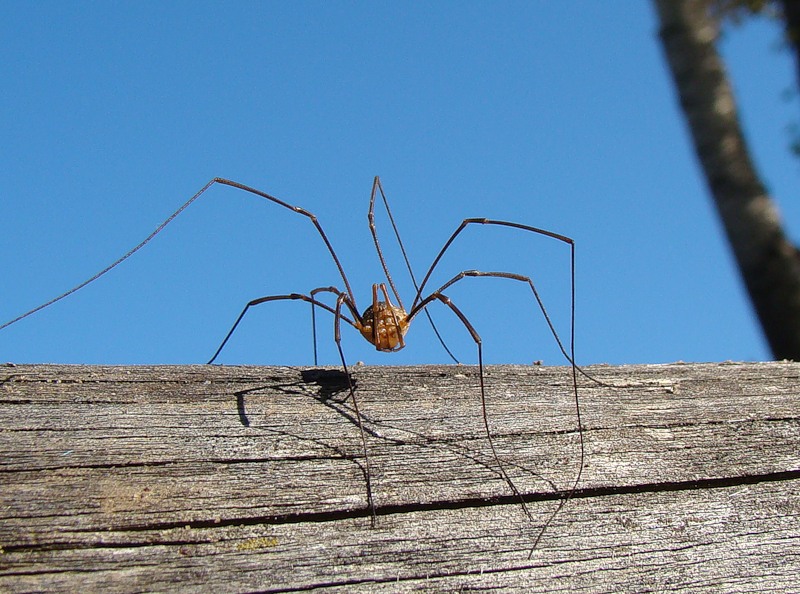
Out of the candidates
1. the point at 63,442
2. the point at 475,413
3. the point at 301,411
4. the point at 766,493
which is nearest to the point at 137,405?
the point at 63,442

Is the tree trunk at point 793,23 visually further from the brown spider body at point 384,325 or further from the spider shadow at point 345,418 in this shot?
the spider shadow at point 345,418

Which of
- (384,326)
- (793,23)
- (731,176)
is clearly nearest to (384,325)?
(384,326)

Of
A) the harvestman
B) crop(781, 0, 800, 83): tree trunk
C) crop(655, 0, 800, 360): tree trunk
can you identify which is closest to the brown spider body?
the harvestman

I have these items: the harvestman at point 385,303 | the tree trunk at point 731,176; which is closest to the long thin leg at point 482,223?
the harvestman at point 385,303

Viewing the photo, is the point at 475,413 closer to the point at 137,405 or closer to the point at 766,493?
the point at 766,493

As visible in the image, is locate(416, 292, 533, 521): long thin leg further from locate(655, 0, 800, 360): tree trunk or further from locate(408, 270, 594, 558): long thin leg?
locate(655, 0, 800, 360): tree trunk
